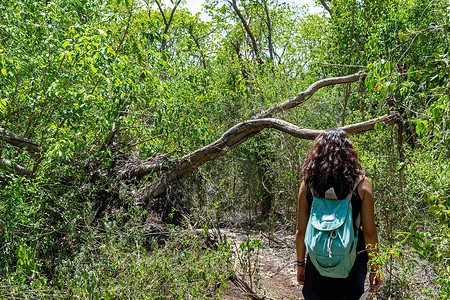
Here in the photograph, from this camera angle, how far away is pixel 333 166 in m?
2.65

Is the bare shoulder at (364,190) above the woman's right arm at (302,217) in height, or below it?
above

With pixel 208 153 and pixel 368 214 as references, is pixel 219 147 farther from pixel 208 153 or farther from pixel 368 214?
pixel 368 214

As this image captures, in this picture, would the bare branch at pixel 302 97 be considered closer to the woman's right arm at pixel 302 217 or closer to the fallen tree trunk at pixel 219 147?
the fallen tree trunk at pixel 219 147

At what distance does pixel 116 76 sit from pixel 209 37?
Answer: 45.2 feet

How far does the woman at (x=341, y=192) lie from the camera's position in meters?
2.64

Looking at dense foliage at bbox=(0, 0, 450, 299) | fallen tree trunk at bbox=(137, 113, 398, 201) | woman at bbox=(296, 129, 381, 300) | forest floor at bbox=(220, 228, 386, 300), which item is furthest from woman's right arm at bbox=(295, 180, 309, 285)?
fallen tree trunk at bbox=(137, 113, 398, 201)

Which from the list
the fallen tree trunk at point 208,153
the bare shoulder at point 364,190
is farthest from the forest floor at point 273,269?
the bare shoulder at point 364,190

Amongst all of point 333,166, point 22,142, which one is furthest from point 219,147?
point 333,166

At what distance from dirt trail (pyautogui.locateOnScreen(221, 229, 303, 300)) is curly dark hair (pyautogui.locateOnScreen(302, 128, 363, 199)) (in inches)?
69.2

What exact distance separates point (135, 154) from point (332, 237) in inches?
175

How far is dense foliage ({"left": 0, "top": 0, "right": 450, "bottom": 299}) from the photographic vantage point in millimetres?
3561

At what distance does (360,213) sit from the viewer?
2674mm

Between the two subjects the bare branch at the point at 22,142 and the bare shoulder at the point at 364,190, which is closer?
the bare shoulder at the point at 364,190

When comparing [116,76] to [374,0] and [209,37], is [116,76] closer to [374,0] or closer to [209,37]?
[374,0]
